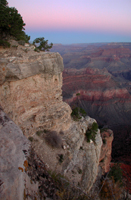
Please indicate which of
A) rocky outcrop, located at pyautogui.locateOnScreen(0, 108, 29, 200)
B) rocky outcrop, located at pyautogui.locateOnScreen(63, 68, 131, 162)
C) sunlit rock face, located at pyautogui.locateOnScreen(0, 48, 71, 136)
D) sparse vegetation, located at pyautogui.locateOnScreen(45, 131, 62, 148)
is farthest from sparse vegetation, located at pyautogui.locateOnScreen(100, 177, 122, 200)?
rocky outcrop, located at pyautogui.locateOnScreen(63, 68, 131, 162)

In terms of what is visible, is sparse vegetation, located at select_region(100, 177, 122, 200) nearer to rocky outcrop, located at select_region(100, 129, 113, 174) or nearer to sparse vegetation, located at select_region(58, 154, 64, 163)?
rocky outcrop, located at select_region(100, 129, 113, 174)

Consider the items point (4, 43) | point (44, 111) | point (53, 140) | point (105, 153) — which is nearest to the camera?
point (4, 43)

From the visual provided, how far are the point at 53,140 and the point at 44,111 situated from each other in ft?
9.14

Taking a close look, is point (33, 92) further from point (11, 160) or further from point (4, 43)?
point (11, 160)

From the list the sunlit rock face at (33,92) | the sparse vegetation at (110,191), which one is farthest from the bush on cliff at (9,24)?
the sparse vegetation at (110,191)

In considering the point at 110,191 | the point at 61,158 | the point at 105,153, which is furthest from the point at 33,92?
the point at 105,153

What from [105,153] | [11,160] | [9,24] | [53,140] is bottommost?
[105,153]

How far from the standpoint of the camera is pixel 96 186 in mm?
11727

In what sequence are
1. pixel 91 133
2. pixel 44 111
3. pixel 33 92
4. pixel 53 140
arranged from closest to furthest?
pixel 33 92
pixel 53 140
pixel 44 111
pixel 91 133

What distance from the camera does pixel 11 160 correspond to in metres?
2.58

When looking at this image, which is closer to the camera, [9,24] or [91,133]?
[9,24]

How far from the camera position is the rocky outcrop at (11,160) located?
212 cm

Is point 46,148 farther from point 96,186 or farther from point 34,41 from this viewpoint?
point 34,41

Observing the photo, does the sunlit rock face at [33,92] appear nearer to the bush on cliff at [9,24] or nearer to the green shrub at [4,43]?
the green shrub at [4,43]
